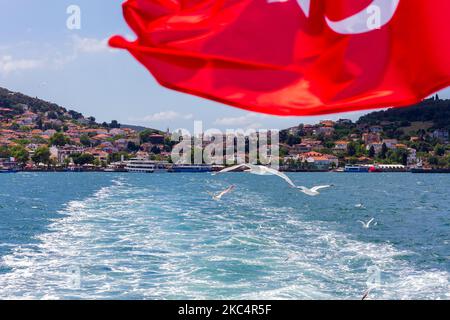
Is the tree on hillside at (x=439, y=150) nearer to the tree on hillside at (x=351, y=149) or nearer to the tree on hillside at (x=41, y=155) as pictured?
the tree on hillside at (x=351, y=149)

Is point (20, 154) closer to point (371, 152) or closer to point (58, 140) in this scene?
point (58, 140)

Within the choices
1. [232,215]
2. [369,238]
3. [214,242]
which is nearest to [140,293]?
[214,242]

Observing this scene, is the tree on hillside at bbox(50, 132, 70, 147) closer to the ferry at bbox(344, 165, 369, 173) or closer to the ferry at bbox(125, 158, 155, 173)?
the ferry at bbox(125, 158, 155, 173)

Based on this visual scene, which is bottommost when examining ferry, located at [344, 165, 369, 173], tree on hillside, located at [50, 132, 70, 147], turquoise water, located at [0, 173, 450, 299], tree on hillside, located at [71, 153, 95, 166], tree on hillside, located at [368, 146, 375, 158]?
turquoise water, located at [0, 173, 450, 299]

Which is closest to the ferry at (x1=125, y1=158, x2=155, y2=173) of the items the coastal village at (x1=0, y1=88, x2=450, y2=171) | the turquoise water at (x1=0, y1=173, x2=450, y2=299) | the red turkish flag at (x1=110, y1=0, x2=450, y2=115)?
the coastal village at (x1=0, y1=88, x2=450, y2=171)

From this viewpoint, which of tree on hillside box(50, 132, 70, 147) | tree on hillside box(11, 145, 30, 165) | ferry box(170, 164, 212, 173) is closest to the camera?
tree on hillside box(11, 145, 30, 165)

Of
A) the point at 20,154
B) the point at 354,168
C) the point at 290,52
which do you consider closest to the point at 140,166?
the point at 20,154

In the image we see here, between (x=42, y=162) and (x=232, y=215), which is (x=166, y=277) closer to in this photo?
(x=232, y=215)

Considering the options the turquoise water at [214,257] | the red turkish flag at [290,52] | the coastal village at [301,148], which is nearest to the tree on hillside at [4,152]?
the coastal village at [301,148]
